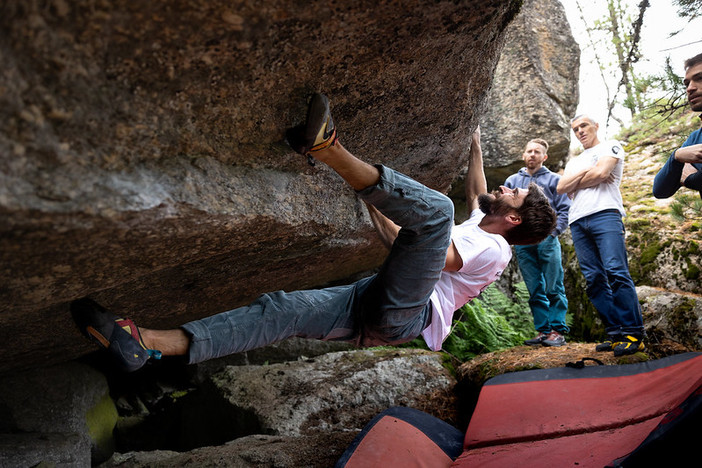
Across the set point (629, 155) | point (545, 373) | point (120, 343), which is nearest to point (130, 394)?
point (120, 343)

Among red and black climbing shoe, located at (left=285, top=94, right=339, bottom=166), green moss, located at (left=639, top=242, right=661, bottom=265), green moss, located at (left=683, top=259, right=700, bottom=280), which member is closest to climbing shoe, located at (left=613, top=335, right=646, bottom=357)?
green moss, located at (left=683, top=259, right=700, bottom=280)

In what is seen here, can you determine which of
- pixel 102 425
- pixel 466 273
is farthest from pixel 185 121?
pixel 102 425

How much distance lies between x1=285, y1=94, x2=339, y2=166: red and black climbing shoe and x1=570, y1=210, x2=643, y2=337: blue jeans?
10.8 ft

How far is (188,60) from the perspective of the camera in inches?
75.9

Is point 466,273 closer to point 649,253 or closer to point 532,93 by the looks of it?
point 649,253

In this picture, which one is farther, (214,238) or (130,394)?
(130,394)

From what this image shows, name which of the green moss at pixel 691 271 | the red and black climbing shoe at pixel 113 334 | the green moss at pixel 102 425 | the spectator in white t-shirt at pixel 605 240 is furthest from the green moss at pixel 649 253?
the green moss at pixel 102 425

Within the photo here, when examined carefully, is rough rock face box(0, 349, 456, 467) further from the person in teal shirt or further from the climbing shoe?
the climbing shoe

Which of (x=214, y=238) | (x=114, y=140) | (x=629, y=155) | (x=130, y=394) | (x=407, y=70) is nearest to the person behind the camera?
(x=114, y=140)

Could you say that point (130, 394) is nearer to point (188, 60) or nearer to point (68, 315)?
point (68, 315)

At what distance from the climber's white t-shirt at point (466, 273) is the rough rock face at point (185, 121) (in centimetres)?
82

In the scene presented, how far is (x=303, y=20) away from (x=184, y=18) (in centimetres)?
50

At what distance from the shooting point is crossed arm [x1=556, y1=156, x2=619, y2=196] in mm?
4617

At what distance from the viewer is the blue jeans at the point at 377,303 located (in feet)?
8.48
